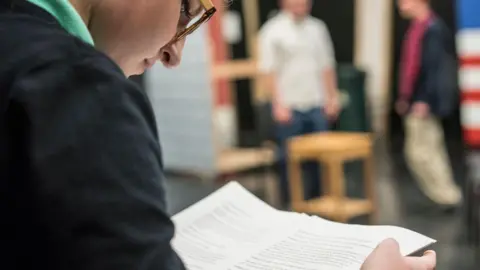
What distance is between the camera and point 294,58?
14.4ft

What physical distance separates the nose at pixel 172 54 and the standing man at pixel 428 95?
12.0ft

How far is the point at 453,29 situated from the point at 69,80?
21.3 feet

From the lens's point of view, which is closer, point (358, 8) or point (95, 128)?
point (95, 128)

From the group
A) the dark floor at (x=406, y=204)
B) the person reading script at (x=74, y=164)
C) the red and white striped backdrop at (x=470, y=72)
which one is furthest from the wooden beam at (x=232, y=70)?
the person reading script at (x=74, y=164)

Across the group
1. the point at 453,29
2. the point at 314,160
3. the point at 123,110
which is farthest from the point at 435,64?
the point at 123,110

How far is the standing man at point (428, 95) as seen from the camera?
426 centimetres

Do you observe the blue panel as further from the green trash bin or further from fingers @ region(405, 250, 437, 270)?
fingers @ region(405, 250, 437, 270)

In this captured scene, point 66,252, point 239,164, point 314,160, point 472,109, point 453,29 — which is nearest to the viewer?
point 66,252

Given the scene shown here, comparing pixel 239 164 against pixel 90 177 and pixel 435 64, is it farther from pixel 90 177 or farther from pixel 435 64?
pixel 90 177

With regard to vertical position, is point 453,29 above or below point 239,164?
above

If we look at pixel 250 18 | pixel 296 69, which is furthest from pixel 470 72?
pixel 250 18

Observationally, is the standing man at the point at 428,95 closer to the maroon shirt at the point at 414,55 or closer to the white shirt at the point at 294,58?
the maroon shirt at the point at 414,55

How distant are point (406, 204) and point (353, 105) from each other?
4.96ft

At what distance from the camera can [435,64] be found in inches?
167
